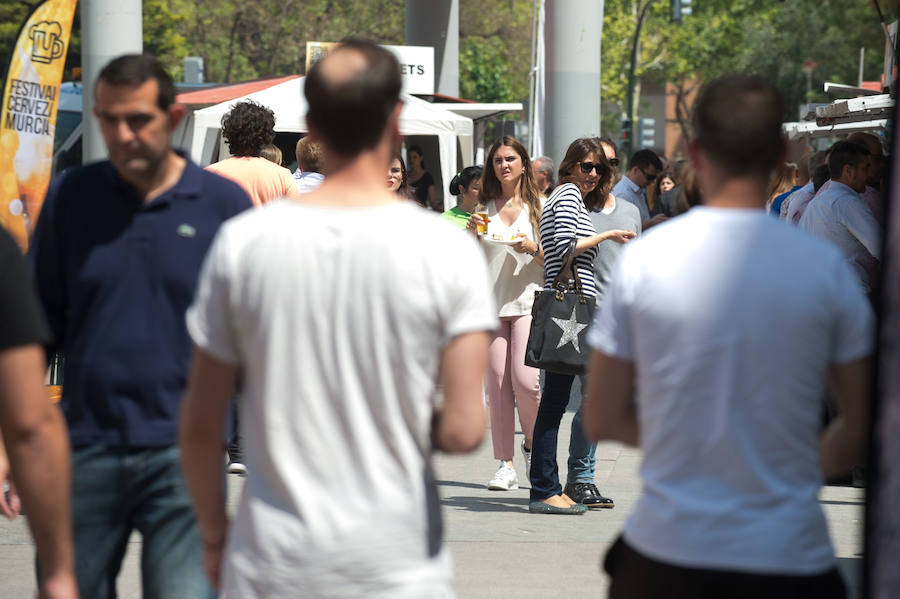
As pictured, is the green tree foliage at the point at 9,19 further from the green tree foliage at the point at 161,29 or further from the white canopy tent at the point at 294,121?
the white canopy tent at the point at 294,121

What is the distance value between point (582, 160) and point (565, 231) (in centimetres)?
44

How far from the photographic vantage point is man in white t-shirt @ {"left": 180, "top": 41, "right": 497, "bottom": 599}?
2455 millimetres

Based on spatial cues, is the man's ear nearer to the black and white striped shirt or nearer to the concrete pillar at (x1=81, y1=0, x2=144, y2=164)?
the black and white striped shirt

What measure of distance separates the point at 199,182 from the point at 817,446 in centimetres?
165

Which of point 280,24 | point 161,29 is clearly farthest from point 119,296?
point 280,24

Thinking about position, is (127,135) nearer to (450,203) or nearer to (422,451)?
(422,451)

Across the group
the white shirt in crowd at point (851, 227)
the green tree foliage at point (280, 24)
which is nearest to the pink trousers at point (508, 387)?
the white shirt in crowd at point (851, 227)

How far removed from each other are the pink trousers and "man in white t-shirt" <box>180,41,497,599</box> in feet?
16.2

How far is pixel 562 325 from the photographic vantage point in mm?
6855

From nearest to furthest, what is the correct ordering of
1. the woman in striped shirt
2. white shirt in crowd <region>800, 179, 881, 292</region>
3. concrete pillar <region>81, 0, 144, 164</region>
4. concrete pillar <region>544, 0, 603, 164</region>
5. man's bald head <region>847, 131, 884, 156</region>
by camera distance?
the woman in striped shirt < white shirt in crowd <region>800, 179, 881, 292</region> < man's bald head <region>847, 131, 884, 156</region> < concrete pillar <region>81, 0, 144, 164</region> < concrete pillar <region>544, 0, 603, 164</region>

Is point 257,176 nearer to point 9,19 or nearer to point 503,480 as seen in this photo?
point 503,480

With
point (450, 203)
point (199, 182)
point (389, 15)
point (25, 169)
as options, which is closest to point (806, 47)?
point (389, 15)

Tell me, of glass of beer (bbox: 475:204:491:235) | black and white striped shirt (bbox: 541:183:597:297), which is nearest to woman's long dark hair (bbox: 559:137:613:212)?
black and white striped shirt (bbox: 541:183:597:297)

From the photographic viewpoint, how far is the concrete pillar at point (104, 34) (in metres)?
10.4
